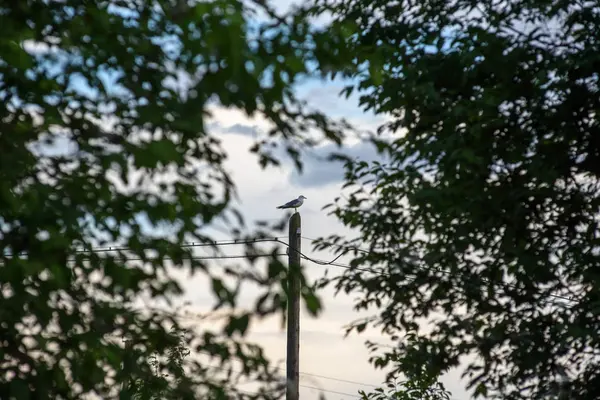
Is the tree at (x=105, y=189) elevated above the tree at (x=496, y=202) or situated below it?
below

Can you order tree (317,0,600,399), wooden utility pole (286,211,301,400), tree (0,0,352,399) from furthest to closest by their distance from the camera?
wooden utility pole (286,211,301,400) → tree (317,0,600,399) → tree (0,0,352,399)

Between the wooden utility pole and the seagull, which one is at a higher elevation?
the seagull

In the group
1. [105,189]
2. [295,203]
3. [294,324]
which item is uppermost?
[295,203]

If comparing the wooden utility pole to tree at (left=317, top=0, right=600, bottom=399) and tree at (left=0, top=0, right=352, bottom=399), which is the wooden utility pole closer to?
tree at (left=317, top=0, right=600, bottom=399)

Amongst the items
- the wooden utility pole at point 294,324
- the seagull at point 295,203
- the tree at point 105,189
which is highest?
the seagull at point 295,203

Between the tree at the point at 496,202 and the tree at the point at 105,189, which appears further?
the tree at the point at 496,202

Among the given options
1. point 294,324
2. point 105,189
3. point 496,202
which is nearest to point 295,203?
point 294,324

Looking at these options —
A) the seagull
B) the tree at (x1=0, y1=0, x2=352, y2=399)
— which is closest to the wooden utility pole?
the seagull

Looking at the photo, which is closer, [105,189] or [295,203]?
[105,189]

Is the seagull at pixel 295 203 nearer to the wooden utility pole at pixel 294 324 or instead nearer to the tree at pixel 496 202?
the wooden utility pole at pixel 294 324

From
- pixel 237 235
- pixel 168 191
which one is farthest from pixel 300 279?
pixel 168 191

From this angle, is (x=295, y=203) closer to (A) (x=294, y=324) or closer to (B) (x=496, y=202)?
(A) (x=294, y=324)

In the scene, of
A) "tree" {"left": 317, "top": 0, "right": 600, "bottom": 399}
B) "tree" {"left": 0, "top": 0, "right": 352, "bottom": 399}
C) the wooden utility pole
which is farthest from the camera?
the wooden utility pole

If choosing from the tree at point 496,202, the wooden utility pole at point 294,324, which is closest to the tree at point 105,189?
the tree at point 496,202
